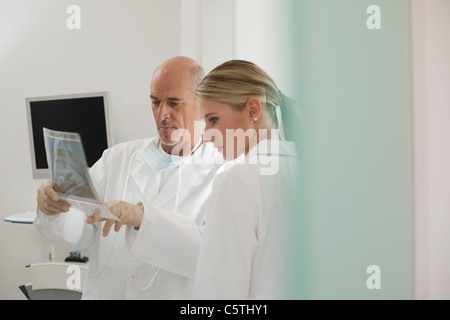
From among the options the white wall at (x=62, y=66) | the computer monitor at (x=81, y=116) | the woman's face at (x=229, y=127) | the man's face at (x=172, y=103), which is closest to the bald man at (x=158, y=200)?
the man's face at (x=172, y=103)

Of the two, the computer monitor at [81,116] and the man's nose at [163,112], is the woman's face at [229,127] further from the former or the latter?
the computer monitor at [81,116]

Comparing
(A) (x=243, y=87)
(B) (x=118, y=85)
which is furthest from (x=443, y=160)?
(B) (x=118, y=85)

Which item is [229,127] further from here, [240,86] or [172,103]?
[172,103]

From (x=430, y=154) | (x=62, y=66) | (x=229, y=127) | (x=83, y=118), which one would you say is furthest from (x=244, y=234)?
(x=62, y=66)

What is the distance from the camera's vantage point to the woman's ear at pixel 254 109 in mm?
819

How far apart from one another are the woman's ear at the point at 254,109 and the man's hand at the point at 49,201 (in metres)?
0.49

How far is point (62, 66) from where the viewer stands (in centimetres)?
236

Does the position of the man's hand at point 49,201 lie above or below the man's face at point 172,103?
below

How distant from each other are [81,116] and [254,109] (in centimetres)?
155

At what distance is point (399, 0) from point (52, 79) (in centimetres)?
216

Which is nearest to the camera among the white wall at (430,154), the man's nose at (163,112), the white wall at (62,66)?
the white wall at (430,154)

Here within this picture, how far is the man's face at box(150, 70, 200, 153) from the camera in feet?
4.08

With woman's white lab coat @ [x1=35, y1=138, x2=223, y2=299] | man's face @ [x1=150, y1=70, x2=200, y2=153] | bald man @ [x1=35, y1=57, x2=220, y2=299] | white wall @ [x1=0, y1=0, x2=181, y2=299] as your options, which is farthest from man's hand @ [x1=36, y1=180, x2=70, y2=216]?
white wall @ [x1=0, y1=0, x2=181, y2=299]

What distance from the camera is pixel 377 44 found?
0.62 meters
